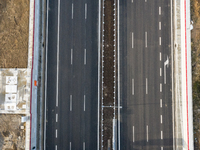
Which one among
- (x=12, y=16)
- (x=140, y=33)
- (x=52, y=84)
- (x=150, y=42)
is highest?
(x=12, y=16)

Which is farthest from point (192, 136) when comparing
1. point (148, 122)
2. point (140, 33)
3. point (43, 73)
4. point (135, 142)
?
point (43, 73)

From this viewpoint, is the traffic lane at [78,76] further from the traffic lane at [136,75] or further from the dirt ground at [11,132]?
the dirt ground at [11,132]

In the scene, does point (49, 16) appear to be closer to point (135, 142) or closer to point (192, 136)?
point (135, 142)

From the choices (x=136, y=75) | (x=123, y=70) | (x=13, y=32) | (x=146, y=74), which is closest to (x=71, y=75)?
(x=123, y=70)

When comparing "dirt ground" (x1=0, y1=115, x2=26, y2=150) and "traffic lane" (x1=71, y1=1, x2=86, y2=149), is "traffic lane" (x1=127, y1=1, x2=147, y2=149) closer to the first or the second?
"traffic lane" (x1=71, y1=1, x2=86, y2=149)

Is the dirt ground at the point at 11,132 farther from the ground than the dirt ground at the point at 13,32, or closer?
closer

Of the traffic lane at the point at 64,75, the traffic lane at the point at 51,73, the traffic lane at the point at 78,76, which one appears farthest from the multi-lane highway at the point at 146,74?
the traffic lane at the point at 51,73

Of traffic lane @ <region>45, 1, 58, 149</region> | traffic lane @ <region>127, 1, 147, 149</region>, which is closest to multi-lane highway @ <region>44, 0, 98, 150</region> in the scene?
traffic lane @ <region>45, 1, 58, 149</region>

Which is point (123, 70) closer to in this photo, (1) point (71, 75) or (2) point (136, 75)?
(2) point (136, 75)
